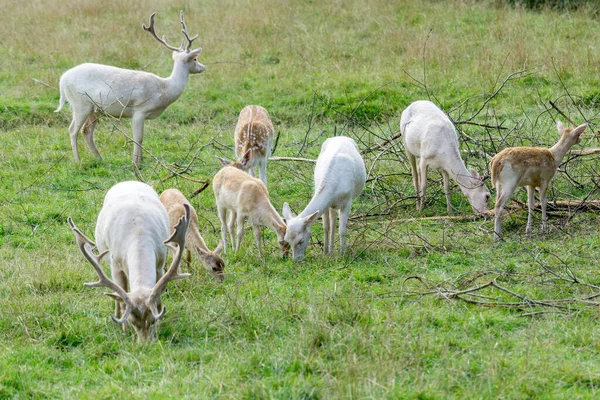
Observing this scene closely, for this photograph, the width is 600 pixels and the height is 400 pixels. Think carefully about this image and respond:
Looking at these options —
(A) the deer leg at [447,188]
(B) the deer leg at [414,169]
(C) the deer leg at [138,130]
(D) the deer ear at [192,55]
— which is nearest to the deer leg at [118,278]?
(A) the deer leg at [447,188]

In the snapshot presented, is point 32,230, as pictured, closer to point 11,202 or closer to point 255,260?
point 11,202

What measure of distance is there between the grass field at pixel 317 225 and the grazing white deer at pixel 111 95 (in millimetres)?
423

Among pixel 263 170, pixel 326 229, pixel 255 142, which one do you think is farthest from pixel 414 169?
pixel 326 229

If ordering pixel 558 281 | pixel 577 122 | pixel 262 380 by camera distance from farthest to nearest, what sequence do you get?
pixel 577 122, pixel 558 281, pixel 262 380

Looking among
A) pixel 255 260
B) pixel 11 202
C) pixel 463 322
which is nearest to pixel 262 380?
pixel 463 322

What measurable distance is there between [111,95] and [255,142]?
2.49 m

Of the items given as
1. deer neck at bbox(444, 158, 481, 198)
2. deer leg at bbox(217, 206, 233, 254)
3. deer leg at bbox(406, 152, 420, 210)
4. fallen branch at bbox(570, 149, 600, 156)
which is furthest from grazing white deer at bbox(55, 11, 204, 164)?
fallen branch at bbox(570, 149, 600, 156)

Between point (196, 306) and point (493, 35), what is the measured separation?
10626 mm

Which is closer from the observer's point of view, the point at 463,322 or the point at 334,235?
the point at 463,322

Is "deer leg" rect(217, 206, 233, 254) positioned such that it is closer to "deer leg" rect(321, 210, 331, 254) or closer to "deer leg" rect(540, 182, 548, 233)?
"deer leg" rect(321, 210, 331, 254)

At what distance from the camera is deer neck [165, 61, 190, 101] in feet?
40.2

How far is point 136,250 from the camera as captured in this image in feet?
20.6

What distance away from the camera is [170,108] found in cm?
1409

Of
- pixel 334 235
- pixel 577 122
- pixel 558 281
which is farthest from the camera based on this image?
pixel 577 122
